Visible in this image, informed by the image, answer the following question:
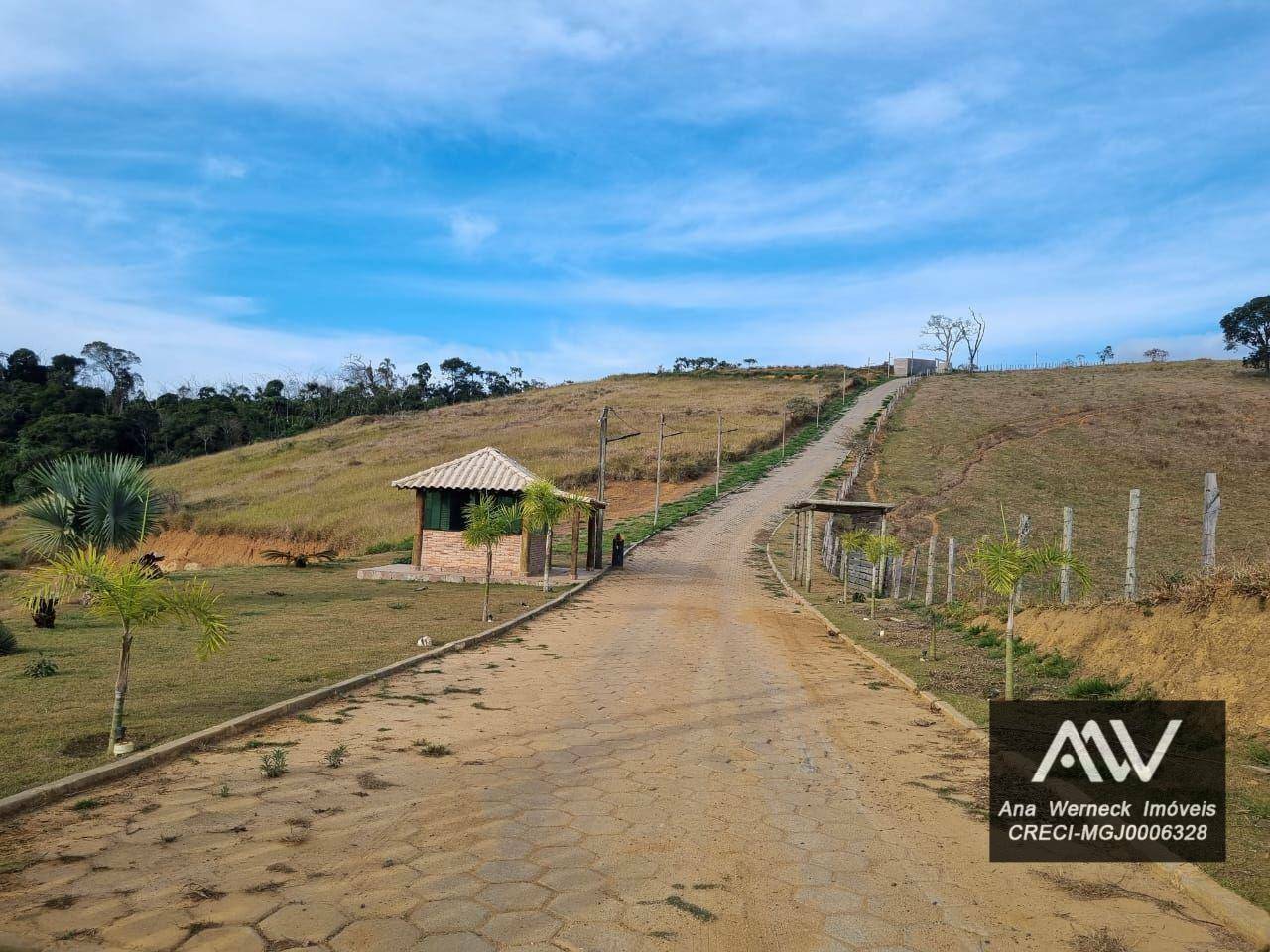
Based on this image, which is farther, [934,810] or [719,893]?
[934,810]

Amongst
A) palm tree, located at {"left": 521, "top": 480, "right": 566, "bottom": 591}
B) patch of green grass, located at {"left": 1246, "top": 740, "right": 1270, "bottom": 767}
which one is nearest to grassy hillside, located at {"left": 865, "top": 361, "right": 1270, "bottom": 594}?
patch of green grass, located at {"left": 1246, "top": 740, "right": 1270, "bottom": 767}

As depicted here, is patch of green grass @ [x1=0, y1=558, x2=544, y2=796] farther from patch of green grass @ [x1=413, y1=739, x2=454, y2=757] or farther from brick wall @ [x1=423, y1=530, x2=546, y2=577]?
brick wall @ [x1=423, y1=530, x2=546, y2=577]

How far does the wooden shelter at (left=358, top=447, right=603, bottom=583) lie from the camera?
23.1 meters

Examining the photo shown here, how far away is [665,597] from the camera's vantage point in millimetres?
21188

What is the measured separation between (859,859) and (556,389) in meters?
107

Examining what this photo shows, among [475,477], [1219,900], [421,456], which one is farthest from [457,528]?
[421,456]

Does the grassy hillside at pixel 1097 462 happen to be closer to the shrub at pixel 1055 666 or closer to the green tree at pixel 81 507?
the shrub at pixel 1055 666

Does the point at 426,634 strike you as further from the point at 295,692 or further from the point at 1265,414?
the point at 1265,414

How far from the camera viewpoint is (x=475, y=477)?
23.5 m

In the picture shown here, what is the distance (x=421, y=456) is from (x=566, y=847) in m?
55.3

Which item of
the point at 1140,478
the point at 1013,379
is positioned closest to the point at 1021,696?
the point at 1140,478

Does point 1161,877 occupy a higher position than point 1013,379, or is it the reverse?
point 1013,379

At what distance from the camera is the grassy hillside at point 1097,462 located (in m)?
27.0

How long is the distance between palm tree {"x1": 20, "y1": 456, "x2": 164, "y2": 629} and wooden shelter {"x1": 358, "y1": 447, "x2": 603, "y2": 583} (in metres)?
8.02
